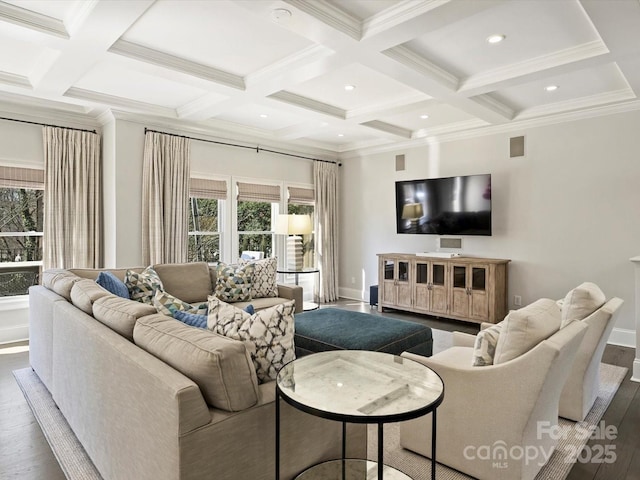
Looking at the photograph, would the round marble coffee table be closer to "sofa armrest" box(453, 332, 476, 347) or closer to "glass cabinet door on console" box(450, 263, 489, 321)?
"sofa armrest" box(453, 332, 476, 347)

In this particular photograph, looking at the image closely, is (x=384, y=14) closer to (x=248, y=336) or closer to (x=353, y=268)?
(x=248, y=336)

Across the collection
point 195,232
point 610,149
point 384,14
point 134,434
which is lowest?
point 134,434

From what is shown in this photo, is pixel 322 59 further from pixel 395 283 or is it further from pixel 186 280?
pixel 395 283

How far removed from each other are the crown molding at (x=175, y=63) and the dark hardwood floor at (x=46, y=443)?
2734 millimetres

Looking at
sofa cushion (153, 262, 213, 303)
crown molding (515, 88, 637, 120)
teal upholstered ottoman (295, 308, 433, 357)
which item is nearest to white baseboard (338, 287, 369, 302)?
sofa cushion (153, 262, 213, 303)

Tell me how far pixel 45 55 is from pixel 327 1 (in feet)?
8.46

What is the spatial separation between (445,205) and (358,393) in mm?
4541

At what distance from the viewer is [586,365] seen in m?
2.62

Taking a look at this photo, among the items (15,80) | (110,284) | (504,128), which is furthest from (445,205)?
(15,80)

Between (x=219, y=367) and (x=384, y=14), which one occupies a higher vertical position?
(x=384, y=14)

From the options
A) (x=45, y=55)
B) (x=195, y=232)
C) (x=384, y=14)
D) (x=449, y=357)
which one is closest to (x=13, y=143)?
(x=45, y=55)

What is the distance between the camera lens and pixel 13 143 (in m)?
4.47

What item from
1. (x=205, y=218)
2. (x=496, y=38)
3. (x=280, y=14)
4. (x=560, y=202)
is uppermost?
(x=496, y=38)

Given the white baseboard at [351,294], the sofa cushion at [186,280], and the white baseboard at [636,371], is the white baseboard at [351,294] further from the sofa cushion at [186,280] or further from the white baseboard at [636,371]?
the white baseboard at [636,371]
